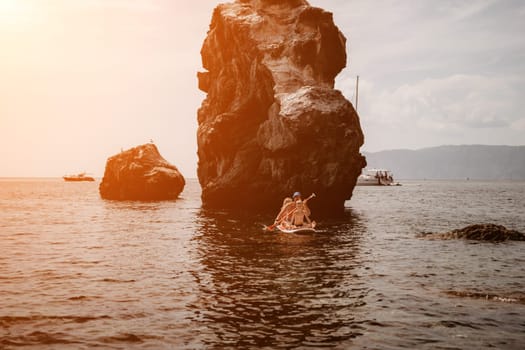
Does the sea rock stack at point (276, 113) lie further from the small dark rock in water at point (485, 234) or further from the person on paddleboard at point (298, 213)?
the small dark rock in water at point (485, 234)

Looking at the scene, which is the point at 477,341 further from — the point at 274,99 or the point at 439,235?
the point at 274,99

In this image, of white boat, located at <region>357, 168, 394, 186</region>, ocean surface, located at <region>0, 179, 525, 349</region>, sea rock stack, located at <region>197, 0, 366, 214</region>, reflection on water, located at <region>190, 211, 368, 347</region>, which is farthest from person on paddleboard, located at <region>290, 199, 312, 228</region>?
white boat, located at <region>357, 168, 394, 186</region>

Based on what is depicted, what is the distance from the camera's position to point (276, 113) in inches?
2030

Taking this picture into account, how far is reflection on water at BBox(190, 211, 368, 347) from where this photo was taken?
11.7 m

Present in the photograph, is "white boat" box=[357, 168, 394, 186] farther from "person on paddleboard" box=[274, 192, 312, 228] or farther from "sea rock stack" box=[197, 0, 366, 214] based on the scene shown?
"person on paddleboard" box=[274, 192, 312, 228]

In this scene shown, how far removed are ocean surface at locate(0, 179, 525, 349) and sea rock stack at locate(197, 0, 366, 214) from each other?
19399mm

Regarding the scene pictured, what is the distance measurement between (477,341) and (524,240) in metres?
22.8

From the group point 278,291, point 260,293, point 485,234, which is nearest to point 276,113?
point 485,234

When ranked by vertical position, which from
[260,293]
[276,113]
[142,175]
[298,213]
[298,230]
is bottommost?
[260,293]

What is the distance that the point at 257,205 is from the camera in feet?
184

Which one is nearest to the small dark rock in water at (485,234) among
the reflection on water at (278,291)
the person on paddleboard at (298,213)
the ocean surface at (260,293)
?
the ocean surface at (260,293)

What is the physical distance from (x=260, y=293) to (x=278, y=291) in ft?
2.26

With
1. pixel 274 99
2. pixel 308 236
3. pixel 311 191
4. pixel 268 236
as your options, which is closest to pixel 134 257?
→ pixel 268 236

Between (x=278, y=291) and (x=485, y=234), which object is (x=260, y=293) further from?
(x=485, y=234)
